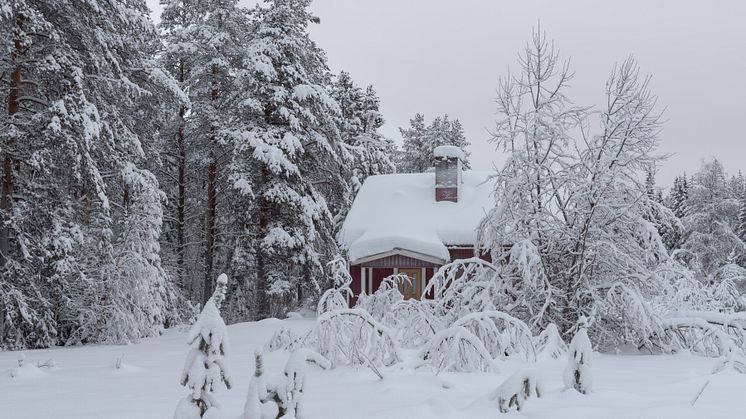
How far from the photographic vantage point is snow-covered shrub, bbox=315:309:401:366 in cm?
612

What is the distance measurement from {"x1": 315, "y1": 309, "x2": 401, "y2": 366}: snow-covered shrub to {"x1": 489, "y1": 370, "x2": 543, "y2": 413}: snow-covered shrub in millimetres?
2226

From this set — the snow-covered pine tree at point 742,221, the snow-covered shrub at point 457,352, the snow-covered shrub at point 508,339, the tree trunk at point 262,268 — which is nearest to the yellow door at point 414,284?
the tree trunk at point 262,268

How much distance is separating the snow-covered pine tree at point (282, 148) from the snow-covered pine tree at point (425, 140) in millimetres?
17133

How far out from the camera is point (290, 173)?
18734 millimetres

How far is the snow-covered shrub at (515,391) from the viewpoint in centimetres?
383

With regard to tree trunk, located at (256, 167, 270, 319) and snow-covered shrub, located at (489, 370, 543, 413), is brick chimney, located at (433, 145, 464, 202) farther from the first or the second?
snow-covered shrub, located at (489, 370, 543, 413)

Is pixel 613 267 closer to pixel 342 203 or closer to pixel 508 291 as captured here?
pixel 508 291

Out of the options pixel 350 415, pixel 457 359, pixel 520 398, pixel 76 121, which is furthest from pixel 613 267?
pixel 76 121

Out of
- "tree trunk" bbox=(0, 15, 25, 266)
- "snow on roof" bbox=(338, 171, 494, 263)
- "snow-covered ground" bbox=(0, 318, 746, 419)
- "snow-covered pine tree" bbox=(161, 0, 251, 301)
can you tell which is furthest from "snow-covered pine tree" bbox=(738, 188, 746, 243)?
"tree trunk" bbox=(0, 15, 25, 266)

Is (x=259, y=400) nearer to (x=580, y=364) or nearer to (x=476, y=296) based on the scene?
(x=580, y=364)

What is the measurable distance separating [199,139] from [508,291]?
15063 millimetres

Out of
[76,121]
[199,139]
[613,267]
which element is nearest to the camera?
[613,267]

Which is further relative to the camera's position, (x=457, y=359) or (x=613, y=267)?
(x=613, y=267)

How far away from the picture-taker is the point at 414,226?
19.9m
